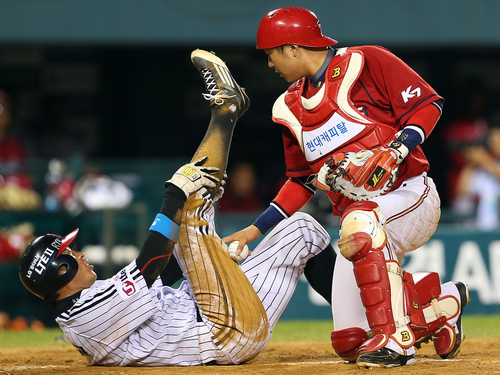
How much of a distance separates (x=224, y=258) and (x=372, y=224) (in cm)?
74

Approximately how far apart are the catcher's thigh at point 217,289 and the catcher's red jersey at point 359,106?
61 centimetres

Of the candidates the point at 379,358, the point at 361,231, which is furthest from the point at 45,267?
the point at 379,358

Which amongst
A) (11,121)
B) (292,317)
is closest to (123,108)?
(11,121)

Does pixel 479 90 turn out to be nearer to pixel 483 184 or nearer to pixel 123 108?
pixel 483 184

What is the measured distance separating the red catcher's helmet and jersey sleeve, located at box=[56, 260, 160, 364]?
1246 mm

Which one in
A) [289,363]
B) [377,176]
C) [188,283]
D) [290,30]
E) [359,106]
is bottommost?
[289,363]

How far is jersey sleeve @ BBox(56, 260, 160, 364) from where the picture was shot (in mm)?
2969

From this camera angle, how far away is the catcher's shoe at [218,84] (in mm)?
3438

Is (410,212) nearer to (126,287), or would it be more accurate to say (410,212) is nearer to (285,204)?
(285,204)

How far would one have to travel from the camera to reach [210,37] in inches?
346

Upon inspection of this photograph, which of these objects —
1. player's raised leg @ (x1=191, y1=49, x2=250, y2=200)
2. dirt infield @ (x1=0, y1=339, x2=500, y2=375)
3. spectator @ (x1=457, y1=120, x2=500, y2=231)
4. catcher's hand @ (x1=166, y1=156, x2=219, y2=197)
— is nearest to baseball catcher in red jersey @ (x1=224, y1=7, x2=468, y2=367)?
dirt infield @ (x1=0, y1=339, x2=500, y2=375)

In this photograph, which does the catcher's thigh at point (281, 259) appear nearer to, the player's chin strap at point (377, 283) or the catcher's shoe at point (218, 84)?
the player's chin strap at point (377, 283)

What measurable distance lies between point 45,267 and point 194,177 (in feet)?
2.53

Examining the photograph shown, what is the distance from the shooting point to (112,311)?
9.75 ft
